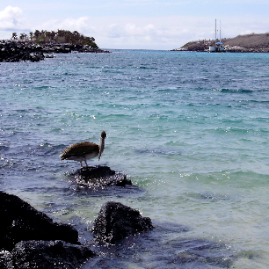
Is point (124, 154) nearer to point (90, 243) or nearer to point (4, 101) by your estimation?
point (90, 243)

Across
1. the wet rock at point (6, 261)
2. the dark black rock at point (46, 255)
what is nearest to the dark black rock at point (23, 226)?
the wet rock at point (6, 261)

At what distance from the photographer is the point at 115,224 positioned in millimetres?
5746

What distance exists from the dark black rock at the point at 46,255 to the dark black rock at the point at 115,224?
0.76 metres

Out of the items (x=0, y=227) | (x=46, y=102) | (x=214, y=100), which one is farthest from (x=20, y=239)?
(x=214, y=100)

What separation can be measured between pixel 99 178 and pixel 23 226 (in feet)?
10.9

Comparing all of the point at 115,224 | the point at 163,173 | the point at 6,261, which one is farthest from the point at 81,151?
the point at 6,261

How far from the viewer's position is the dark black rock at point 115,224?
5.69 metres

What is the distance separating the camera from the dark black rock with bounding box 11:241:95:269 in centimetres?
441

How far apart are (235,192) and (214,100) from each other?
A: 1579 cm

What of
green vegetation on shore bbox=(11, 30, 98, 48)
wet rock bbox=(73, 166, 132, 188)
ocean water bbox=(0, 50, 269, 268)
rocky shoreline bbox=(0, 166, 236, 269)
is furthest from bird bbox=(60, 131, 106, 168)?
green vegetation on shore bbox=(11, 30, 98, 48)

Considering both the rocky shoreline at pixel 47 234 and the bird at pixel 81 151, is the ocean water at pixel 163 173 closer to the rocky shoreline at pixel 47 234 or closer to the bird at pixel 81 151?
the rocky shoreline at pixel 47 234

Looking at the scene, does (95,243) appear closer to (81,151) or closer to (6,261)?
(6,261)

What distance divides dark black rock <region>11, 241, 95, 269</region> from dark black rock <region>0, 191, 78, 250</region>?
429mm

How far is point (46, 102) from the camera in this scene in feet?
72.8
